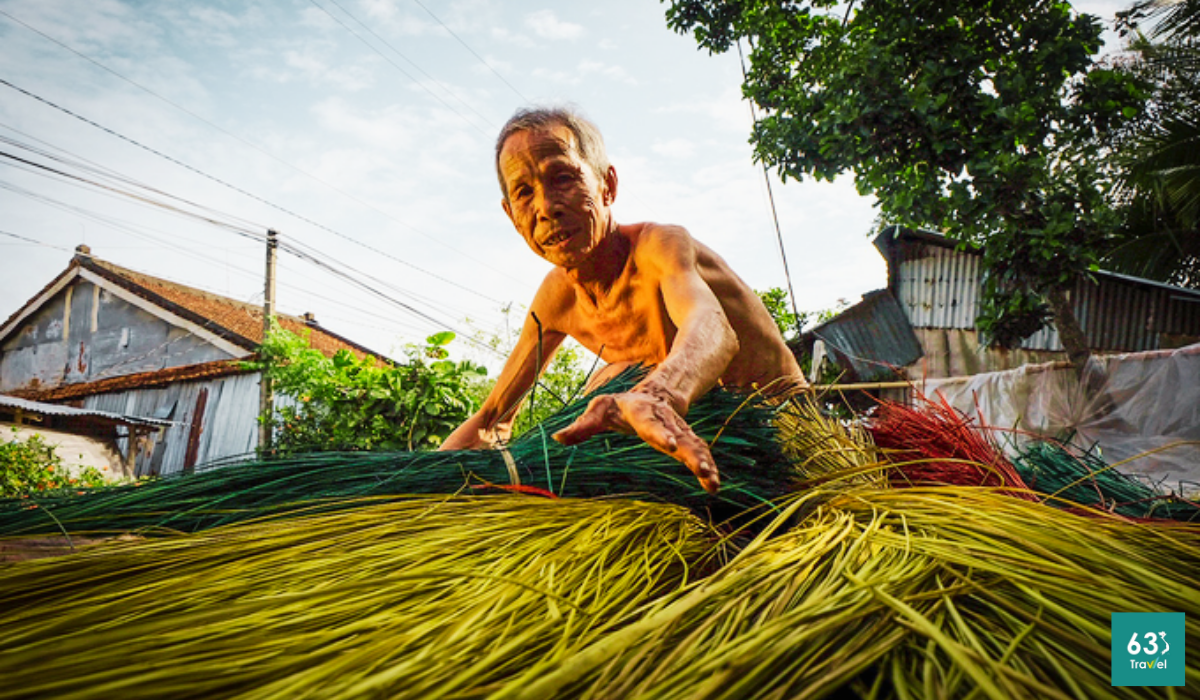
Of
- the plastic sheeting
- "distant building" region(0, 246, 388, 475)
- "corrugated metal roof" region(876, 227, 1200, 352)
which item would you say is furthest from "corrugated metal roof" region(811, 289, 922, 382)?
"distant building" region(0, 246, 388, 475)

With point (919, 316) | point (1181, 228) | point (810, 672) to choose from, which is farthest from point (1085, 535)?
point (1181, 228)

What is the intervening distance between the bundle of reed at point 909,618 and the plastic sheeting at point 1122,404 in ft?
15.6

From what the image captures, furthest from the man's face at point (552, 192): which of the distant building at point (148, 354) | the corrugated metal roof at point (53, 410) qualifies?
the corrugated metal roof at point (53, 410)

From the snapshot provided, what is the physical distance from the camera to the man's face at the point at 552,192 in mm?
1606

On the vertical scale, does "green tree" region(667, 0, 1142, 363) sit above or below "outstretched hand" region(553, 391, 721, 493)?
above

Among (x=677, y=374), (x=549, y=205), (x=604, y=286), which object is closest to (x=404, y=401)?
(x=604, y=286)

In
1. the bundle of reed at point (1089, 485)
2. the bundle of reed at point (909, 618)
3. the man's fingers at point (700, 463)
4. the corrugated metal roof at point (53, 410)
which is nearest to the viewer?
the bundle of reed at point (909, 618)

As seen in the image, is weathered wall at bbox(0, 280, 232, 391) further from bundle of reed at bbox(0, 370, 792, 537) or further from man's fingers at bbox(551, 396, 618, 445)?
man's fingers at bbox(551, 396, 618, 445)

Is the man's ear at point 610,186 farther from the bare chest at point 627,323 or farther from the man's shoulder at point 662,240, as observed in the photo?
the bare chest at point 627,323

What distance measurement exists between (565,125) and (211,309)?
17684mm

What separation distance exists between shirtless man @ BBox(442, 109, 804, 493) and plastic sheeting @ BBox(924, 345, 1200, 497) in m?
3.94

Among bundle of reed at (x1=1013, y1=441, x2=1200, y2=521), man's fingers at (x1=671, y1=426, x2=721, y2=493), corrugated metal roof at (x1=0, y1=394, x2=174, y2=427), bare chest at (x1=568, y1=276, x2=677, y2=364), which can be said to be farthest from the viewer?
corrugated metal roof at (x1=0, y1=394, x2=174, y2=427)

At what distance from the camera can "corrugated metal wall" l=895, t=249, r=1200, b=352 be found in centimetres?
764

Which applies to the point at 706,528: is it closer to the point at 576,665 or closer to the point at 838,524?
the point at 838,524
